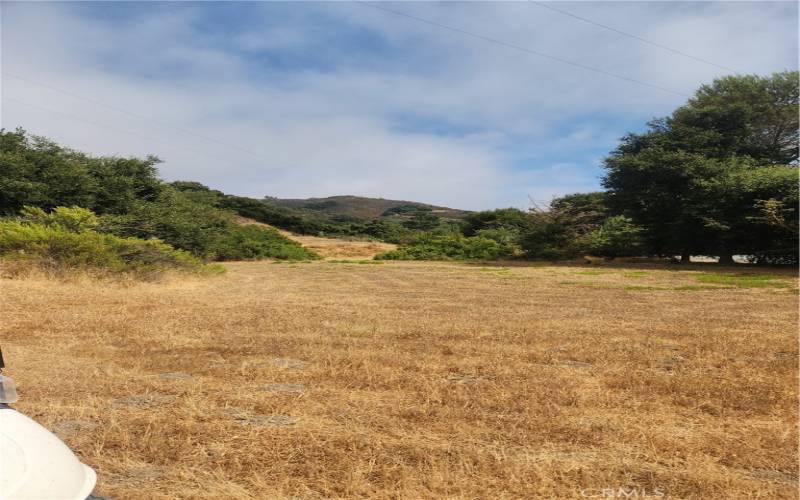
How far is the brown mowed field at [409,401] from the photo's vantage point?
265 centimetres

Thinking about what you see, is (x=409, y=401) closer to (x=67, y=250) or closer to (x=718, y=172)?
(x=67, y=250)

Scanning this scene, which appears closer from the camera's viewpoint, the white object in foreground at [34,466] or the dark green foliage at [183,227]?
the white object in foreground at [34,466]

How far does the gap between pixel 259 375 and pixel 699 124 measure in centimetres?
2851

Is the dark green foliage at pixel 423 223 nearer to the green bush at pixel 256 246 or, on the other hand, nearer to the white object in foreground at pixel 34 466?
the green bush at pixel 256 246

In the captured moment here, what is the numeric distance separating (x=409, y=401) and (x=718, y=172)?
81.8ft

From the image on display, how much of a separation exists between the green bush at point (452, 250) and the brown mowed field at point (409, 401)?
27.8m

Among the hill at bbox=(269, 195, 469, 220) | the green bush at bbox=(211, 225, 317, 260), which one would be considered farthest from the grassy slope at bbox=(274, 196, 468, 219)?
the green bush at bbox=(211, 225, 317, 260)

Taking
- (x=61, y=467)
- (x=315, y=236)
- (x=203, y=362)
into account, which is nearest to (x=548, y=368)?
(x=203, y=362)

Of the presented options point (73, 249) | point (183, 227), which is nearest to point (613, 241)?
point (183, 227)

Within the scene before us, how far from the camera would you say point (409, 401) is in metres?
3.86

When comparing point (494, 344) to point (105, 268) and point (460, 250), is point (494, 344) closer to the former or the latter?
point (105, 268)

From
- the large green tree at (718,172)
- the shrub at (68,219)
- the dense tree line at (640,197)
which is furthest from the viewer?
the large green tree at (718,172)

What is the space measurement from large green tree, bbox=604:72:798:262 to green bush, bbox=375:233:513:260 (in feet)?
31.5

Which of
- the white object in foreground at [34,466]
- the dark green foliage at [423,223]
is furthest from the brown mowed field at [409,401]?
the dark green foliage at [423,223]
